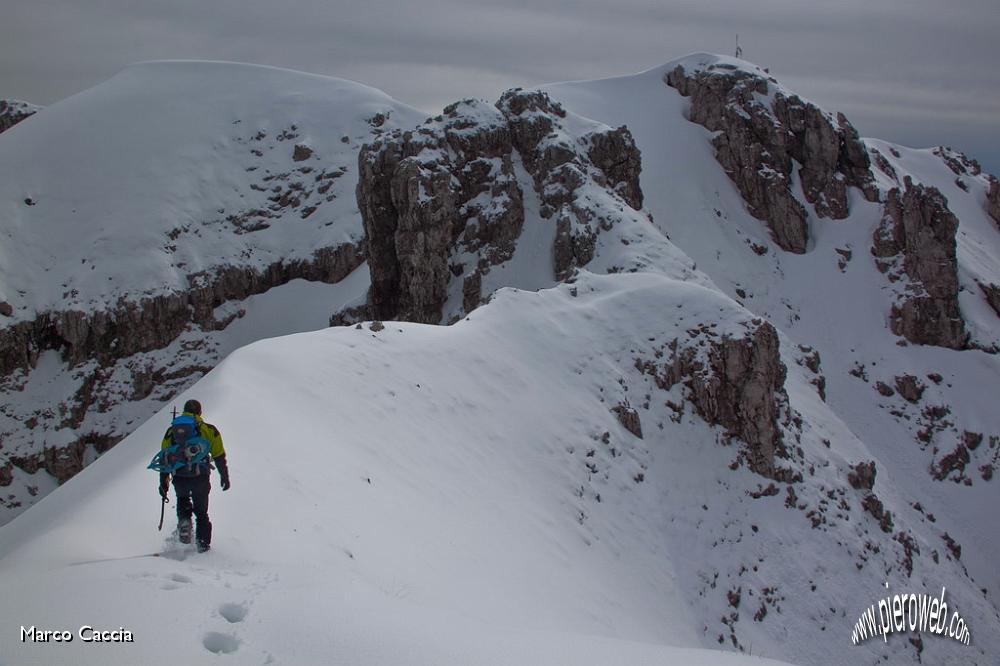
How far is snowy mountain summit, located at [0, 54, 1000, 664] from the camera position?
30.5ft

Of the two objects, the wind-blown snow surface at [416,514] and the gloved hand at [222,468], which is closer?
the wind-blown snow surface at [416,514]

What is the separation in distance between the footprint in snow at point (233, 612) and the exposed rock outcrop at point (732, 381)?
21399mm

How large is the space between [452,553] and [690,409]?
15.3m

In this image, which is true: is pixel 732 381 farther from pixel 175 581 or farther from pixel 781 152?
pixel 781 152

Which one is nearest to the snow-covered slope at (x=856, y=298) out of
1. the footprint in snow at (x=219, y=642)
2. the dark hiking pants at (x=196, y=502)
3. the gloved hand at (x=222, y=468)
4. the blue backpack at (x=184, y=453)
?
the gloved hand at (x=222, y=468)

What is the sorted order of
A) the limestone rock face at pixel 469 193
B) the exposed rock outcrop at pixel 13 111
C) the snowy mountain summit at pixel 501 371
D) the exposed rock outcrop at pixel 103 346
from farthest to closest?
the exposed rock outcrop at pixel 13 111, the exposed rock outcrop at pixel 103 346, the limestone rock face at pixel 469 193, the snowy mountain summit at pixel 501 371

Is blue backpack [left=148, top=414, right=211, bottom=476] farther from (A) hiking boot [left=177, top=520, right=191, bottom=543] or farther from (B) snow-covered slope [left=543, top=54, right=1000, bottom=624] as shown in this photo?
(B) snow-covered slope [left=543, top=54, right=1000, bottom=624]

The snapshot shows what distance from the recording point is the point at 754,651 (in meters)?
20.0

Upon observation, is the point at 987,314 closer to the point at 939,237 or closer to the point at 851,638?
the point at 939,237

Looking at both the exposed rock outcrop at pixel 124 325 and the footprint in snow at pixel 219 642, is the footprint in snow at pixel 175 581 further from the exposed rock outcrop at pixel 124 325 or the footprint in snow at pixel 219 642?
the exposed rock outcrop at pixel 124 325

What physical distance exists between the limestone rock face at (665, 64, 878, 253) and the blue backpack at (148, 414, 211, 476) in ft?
168

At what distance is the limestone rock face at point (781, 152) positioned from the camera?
175 ft

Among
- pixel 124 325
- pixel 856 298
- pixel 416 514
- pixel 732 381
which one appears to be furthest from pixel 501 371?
pixel 856 298

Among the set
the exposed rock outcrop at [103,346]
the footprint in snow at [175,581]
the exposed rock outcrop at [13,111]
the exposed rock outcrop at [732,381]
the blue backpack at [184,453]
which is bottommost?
the exposed rock outcrop at [103,346]
